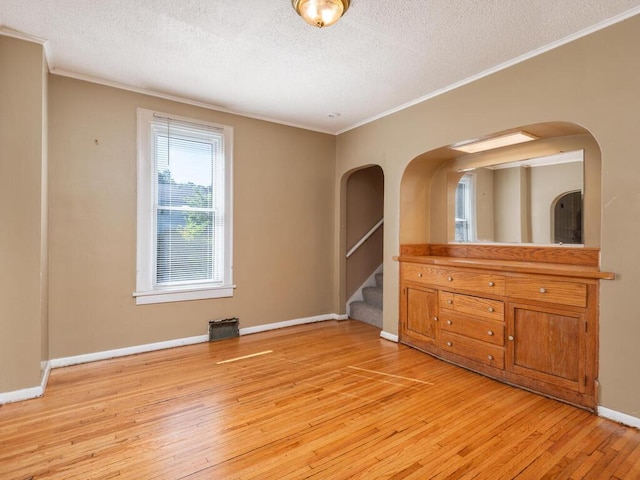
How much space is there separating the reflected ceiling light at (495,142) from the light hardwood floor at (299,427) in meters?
2.21

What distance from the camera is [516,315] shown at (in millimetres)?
2770

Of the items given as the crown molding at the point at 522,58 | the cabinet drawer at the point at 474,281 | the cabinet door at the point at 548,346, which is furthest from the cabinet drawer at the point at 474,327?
the crown molding at the point at 522,58

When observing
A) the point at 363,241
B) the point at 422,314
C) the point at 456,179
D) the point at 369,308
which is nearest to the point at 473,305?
the point at 422,314

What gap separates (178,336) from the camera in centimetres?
375

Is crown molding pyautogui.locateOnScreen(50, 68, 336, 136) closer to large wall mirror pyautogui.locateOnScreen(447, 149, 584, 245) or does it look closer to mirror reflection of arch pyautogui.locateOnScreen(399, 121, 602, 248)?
mirror reflection of arch pyautogui.locateOnScreen(399, 121, 602, 248)

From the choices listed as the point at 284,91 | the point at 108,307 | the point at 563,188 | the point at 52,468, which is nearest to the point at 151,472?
the point at 52,468

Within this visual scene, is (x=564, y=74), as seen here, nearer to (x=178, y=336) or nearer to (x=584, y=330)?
(x=584, y=330)

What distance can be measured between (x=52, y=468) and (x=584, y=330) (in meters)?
3.43

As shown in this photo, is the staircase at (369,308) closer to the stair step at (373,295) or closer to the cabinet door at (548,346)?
the stair step at (373,295)

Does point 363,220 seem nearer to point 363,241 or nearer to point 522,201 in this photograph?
point 363,241

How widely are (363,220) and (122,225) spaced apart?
3345mm

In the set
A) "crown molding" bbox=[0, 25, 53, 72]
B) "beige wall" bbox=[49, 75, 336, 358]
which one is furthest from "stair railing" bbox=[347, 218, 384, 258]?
"crown molding" bbox=[0, 25, 53, 72]

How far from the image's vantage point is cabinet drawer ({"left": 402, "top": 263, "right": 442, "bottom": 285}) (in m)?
3.49

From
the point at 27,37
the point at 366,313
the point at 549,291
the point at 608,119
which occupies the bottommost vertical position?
the point at 366,313
